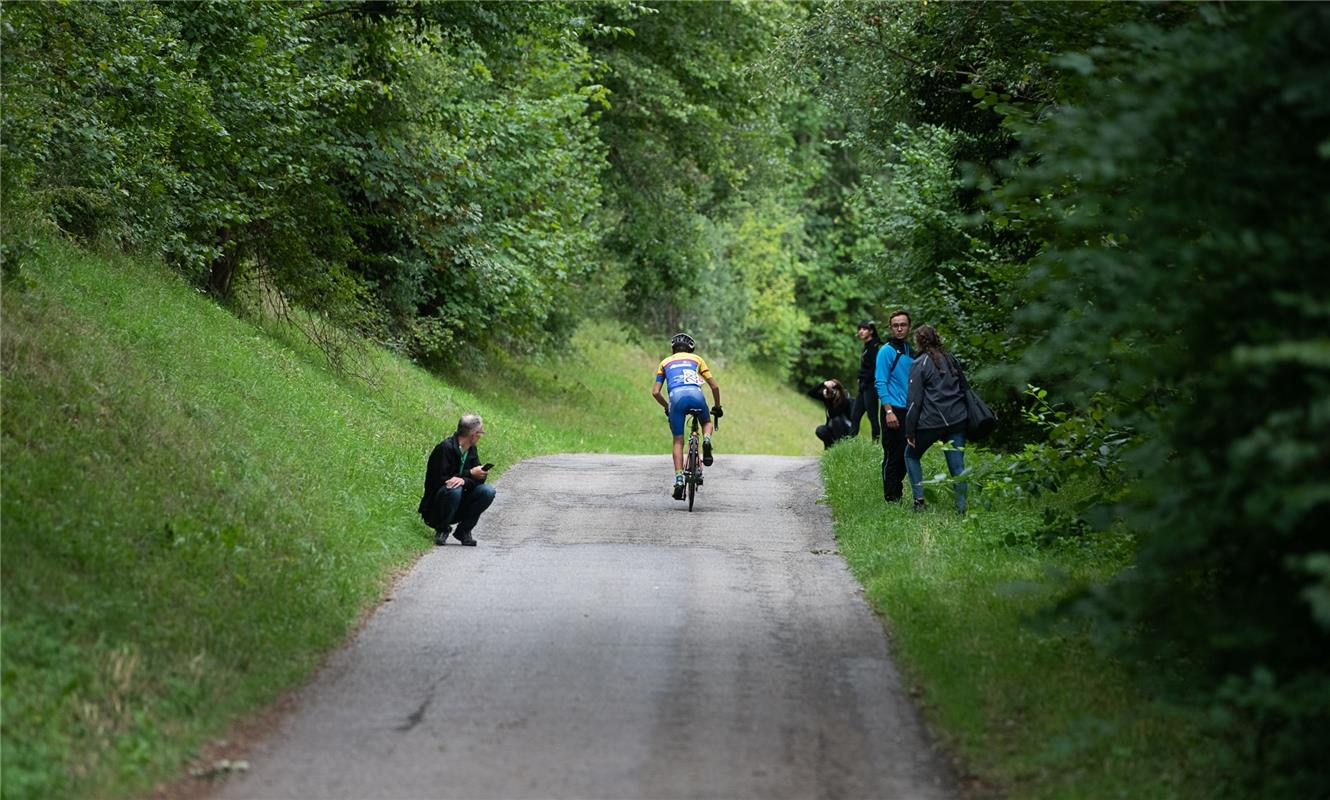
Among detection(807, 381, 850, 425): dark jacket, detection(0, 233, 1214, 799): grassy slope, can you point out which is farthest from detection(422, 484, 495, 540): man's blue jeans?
detection(807, 381, 850, 425): dark jacket

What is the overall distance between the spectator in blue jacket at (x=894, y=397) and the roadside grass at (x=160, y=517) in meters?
4.68

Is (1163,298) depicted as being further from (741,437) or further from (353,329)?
(741,437)

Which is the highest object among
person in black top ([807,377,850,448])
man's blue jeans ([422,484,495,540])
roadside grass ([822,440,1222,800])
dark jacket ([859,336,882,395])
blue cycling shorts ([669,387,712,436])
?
dark jacket ([859,336,882,395])

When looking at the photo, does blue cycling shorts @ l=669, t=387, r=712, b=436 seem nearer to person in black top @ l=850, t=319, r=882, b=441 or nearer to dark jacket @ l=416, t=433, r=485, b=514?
person in black top @ l=850, t=319, r=882, b=441

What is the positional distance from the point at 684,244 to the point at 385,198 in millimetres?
14150

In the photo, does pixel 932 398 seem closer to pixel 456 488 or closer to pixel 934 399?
pixel 934 399

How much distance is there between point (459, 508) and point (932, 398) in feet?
14.6

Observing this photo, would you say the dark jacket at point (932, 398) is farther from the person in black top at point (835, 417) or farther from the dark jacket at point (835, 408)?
the dark jacket at point (835, 408)

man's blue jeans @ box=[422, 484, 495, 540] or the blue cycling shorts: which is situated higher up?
the blue cycling shorts

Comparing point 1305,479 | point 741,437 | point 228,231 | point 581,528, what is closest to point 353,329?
point 228,231

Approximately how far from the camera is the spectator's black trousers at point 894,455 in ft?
52.5

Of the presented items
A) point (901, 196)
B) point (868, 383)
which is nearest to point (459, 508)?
point (868, 383)

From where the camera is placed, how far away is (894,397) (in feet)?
53.9

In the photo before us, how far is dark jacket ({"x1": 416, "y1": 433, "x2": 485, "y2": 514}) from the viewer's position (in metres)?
14.2
